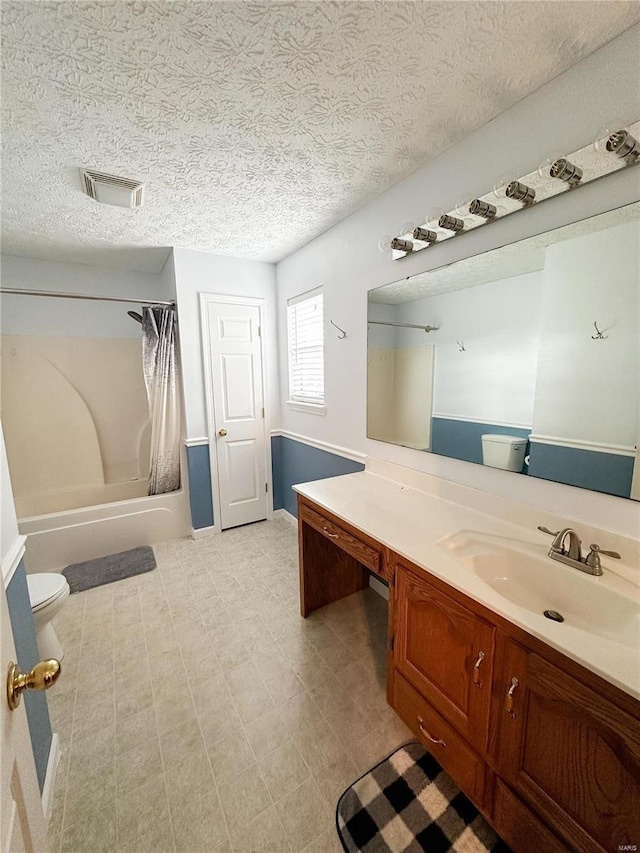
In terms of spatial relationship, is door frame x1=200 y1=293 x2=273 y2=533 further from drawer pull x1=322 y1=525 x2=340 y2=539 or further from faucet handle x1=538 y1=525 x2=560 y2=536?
faucet handle x1=538 y1=525 x2=560 y2=536

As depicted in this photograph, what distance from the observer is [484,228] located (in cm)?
138

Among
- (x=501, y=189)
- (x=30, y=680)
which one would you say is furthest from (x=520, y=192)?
(x=30, y=680)

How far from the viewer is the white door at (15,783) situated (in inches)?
19.7

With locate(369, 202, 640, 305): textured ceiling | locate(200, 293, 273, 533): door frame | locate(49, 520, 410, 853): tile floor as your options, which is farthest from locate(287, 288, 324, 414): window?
locate(49, 520, 410, 853): tile floor

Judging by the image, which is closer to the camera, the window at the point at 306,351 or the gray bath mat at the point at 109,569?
the gray bath mat at the point at 109,569

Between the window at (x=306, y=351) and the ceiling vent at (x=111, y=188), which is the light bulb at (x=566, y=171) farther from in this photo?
the ceiling vent at (x=111, y=188)

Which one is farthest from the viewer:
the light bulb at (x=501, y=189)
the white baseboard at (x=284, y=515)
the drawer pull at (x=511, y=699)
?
the white baseboard at (x=284, y=515)

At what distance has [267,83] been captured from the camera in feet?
3.64

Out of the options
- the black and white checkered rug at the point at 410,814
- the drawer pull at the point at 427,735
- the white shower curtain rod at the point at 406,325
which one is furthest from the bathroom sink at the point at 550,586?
the white shower curtain rod at the point at 406,325

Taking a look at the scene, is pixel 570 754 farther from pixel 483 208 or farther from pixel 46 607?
pixel 46 607

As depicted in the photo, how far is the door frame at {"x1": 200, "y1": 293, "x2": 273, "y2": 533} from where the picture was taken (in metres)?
2.73

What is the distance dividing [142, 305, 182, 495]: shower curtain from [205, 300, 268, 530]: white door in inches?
13.5

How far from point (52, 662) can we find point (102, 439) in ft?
10.1

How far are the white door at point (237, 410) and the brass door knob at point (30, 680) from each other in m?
2.33
